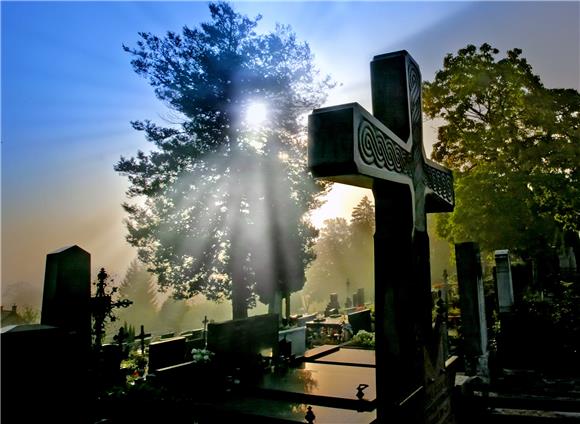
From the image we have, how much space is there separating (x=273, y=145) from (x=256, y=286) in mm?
7350

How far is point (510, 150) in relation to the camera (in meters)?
17.1

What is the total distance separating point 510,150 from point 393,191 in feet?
55.6

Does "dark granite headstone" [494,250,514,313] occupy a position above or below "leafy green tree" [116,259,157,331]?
above

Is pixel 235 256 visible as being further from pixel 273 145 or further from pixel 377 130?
pixel 377 130

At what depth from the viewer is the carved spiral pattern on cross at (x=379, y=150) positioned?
Answer: 2.25 m

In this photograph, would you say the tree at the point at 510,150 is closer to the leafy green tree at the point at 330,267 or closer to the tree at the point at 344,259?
the tree at the point at 344,259

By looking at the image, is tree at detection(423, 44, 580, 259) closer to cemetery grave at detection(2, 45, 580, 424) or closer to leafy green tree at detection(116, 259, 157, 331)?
cemetery grave at detection(2, 45, 580, 424)

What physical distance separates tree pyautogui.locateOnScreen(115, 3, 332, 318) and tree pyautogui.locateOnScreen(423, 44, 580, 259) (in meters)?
7.08

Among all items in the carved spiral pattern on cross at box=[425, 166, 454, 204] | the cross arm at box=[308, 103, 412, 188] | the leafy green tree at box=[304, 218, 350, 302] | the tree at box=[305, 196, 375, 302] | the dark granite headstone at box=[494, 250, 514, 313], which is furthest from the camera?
the leafy green tree at box=[304, 218, 350, 302]

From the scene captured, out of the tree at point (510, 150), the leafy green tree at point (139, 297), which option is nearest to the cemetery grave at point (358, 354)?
the tree at point (510, 150)

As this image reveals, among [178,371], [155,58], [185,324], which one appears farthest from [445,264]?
[178,371]

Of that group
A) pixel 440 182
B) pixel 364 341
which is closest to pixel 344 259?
pixel 364 341

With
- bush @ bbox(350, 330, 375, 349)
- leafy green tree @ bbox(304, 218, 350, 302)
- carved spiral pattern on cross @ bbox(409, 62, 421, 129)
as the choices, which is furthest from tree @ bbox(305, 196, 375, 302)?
carved spiral pattern on cross @ bbox(409, 62, 421, 129)

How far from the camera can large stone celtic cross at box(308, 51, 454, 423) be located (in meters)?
2.17
